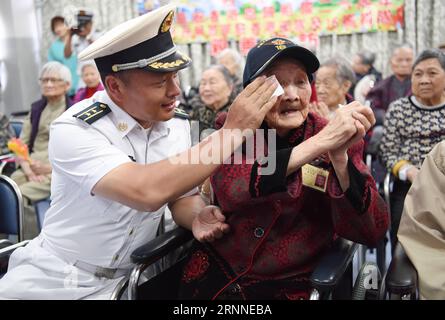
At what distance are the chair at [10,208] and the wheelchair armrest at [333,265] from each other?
1.36m

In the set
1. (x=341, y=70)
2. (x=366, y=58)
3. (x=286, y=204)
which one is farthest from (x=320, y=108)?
(x=366, y=58)

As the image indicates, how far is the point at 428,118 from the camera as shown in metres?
2.53

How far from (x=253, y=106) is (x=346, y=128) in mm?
248

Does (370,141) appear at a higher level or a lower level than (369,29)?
lower

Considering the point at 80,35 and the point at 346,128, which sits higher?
the point at 80,35

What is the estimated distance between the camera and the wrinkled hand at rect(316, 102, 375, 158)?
1226 millimetres

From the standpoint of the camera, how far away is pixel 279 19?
549 cm

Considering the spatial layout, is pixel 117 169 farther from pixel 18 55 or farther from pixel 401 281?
pixel 18 55

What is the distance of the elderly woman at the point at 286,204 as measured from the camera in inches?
51.9

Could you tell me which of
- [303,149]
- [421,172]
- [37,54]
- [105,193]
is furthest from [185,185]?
[37,54]

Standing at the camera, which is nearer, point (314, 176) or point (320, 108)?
point (314, 176)

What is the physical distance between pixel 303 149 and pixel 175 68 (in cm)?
43
